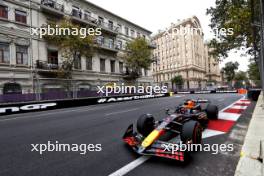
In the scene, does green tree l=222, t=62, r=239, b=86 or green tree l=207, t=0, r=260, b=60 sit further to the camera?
green tree l=222, t=62, r=239, b=86

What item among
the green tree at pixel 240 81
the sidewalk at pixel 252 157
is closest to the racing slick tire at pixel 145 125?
the sidewalk at pixel 252 157

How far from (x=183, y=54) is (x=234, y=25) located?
170 feet

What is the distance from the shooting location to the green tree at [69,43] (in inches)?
665

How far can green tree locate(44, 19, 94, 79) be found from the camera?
16891mm

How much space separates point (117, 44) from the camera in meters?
28.0

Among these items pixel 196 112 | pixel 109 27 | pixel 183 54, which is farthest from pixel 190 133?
pixel 183 54

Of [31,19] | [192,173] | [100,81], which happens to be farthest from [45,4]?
[192,173]

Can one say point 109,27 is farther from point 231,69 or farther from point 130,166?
point 231,69

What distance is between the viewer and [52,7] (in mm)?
19219

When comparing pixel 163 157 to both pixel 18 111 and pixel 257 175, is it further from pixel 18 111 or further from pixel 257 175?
pixel 18 111
